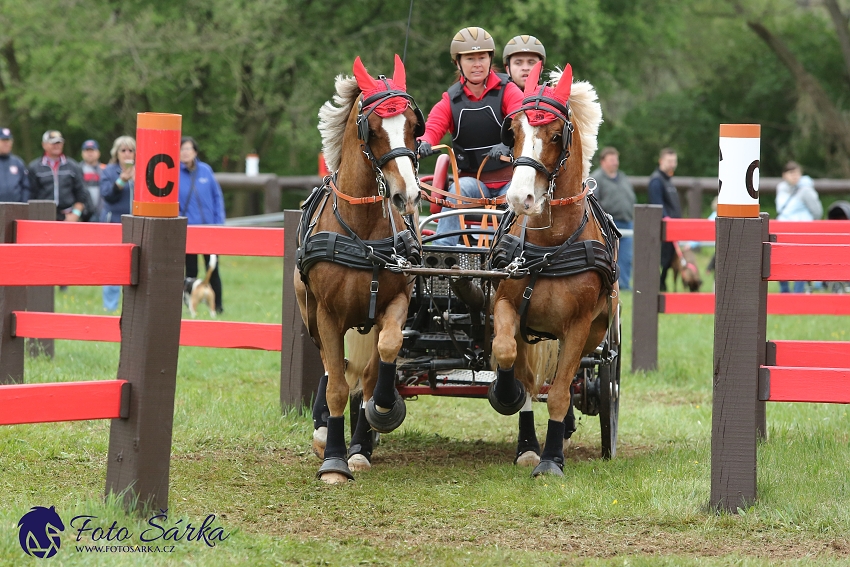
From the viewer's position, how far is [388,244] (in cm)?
564

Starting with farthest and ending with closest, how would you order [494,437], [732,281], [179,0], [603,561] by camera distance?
[179,0], [494,437], [732,281], [603,561]

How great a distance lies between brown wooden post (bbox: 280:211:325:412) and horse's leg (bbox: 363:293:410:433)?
4.93ft

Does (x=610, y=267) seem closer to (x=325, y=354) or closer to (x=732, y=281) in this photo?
(x=732, y=281)

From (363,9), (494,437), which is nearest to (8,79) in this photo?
(363,9)

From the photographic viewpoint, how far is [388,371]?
572 centimetres

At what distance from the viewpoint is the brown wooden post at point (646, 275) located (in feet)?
31.1

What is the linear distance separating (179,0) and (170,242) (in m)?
21.1

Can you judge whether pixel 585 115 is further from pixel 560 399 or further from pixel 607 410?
pixel 607 410

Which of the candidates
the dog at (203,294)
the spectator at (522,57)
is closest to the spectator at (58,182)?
the dog at (203,294)

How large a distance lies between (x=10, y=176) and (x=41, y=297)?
4798 mm

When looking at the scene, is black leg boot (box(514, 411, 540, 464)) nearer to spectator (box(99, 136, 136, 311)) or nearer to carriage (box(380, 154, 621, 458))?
carriage (box(380, 154, 621, 458))

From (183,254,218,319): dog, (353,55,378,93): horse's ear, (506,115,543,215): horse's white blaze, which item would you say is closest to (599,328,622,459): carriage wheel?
(506,115,543,215): horse's white blaze

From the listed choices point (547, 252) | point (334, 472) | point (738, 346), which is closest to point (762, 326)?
point (738, 346)

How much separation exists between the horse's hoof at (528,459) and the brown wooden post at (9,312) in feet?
12.0
